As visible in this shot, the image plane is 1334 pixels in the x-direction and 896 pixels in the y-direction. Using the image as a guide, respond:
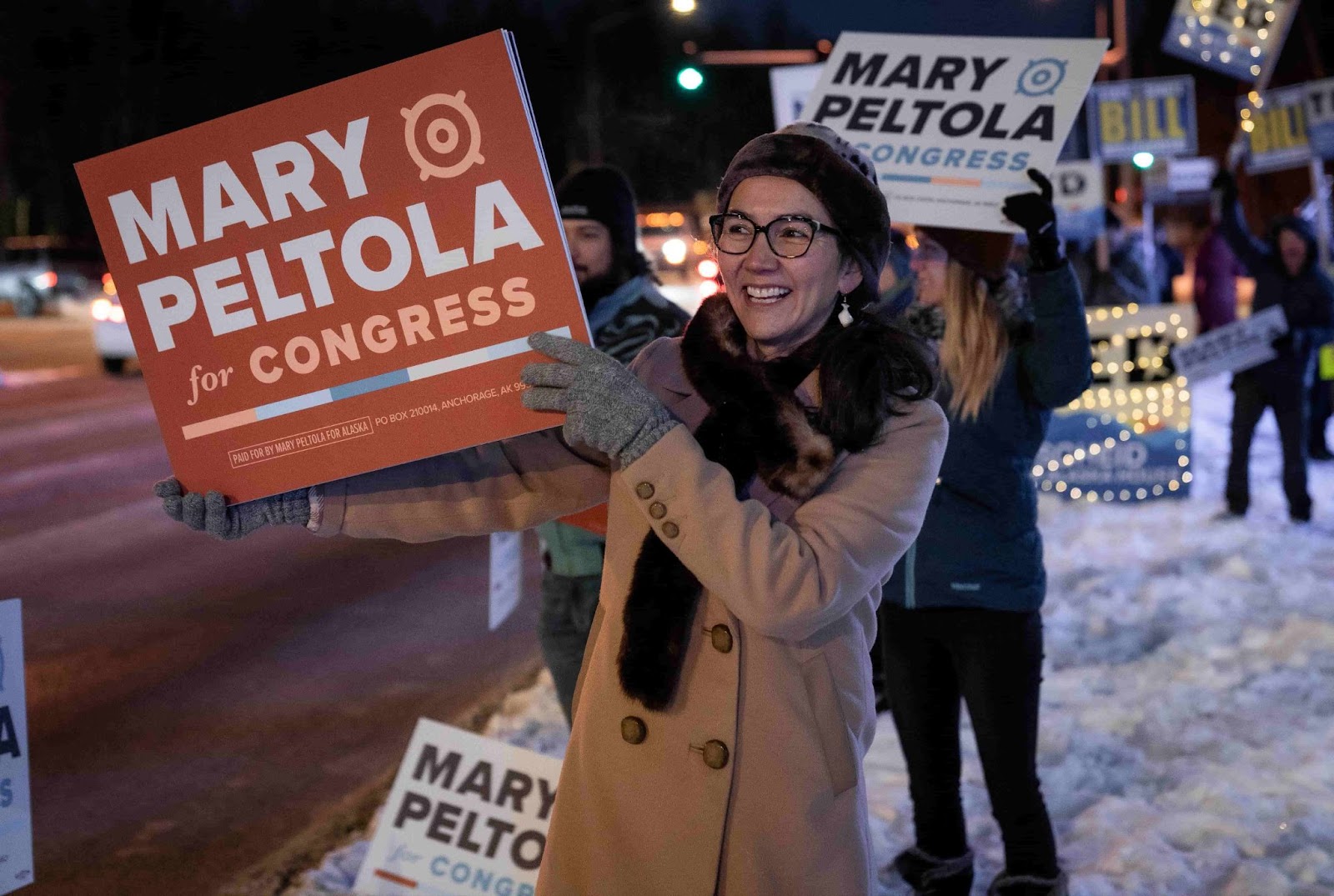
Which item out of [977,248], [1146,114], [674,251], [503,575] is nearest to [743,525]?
[977,248]

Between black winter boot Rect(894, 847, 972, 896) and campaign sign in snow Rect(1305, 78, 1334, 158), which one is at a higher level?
campaign sign in snow Rect(1305, 78, 1334, 158)

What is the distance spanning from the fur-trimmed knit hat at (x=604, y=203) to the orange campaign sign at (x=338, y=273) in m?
1.83

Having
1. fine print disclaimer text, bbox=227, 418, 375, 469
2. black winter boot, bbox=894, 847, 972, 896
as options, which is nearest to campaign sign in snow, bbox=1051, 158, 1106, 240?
black winter boot, bbox=894, 847, 972, 896

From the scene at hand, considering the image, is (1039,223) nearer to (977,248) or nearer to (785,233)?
(977,248)

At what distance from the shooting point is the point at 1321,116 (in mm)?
9938

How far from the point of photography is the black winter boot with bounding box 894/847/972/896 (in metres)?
3.54

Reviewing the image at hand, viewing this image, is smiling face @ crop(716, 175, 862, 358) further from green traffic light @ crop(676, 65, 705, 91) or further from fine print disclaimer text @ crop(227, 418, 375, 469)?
green traffic light @ crop(676, 65, 705, 91)

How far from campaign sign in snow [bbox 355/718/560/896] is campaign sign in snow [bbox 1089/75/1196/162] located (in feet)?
31.3

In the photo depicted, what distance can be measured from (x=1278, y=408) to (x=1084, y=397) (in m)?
1.27

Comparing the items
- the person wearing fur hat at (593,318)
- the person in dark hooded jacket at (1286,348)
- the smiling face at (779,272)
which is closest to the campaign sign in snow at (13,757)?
the person wearing fur hat at (593,318)

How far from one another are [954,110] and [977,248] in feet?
1.72

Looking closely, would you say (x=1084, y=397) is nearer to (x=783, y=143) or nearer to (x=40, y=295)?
(x=783, y=143)

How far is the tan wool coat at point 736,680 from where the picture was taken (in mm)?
1842

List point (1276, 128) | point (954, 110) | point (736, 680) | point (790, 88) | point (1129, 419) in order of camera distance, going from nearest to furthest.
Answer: point (736, 680) → point (954, 110) → point (790, 88) → point (1129, 419) → point (1276, 128)
